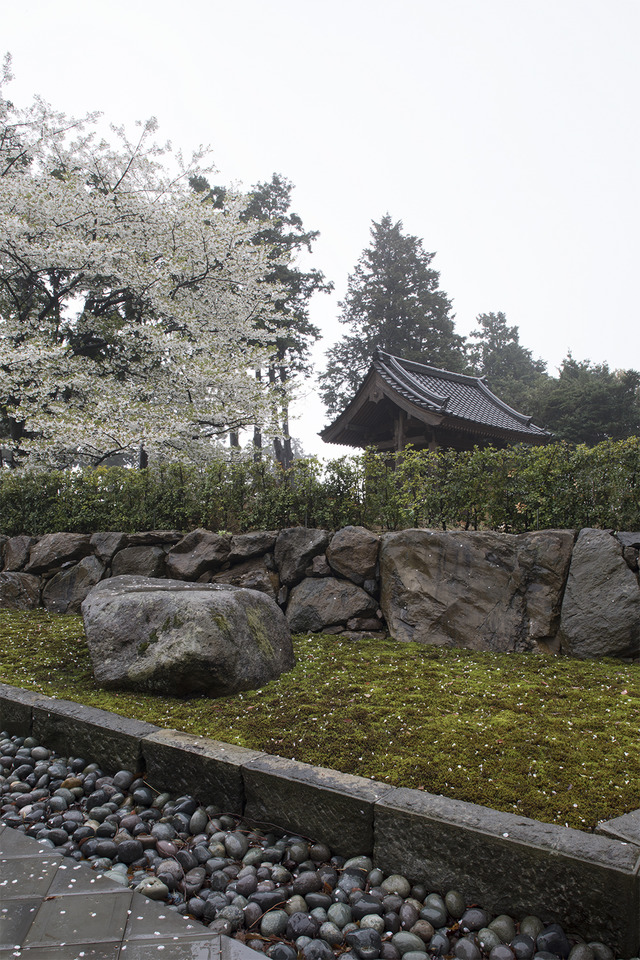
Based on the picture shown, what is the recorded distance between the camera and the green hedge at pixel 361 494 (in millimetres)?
4953

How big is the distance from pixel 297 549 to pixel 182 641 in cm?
235

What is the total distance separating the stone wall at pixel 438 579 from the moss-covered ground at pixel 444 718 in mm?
262

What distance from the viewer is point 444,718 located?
3.32 meters

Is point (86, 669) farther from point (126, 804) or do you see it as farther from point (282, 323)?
point (282, 323)

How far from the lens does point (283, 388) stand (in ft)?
47.5

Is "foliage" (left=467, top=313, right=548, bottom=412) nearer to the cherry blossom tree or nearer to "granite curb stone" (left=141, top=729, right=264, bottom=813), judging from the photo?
the cherry blossom tree

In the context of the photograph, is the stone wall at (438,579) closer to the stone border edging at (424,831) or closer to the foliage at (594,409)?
the stone border edging at (424,831)

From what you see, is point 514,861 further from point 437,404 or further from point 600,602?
point 437,404

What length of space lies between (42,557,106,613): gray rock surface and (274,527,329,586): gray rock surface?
2893 millimetres

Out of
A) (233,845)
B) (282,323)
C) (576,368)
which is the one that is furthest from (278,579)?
(576,368)

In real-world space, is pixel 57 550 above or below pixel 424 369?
below

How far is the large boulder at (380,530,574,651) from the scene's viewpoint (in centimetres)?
486

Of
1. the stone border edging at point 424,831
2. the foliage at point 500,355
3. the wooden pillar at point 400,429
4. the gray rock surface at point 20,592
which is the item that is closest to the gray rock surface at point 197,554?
the gray rock surface at point 20,592

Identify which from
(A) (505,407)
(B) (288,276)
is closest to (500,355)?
(B) (288,276)
